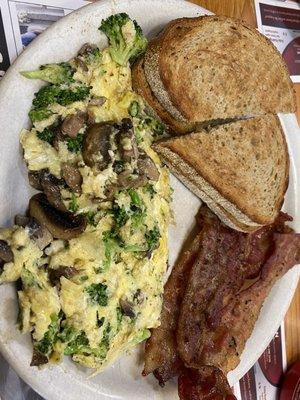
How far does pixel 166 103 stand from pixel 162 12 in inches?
16.7

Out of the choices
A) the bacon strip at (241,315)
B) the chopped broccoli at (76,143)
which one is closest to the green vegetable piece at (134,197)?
the chopped broccoli at (76,143)

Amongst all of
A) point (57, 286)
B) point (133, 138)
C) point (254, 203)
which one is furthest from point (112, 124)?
point (254, 203)

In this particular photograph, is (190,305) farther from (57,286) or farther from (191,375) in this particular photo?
(57,286)

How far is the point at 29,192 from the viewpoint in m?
2.23

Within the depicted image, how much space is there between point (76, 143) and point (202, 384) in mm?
1200

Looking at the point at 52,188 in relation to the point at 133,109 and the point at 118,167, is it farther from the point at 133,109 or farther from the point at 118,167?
the point at 133,109

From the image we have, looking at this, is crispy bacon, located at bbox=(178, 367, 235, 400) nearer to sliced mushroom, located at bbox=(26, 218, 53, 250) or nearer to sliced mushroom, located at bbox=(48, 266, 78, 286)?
sliced mushroom, located at bbox=(48, 266, 78, 286)

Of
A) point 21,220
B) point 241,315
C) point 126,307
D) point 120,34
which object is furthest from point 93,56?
point 241,315

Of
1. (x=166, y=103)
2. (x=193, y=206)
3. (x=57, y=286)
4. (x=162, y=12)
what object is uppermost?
(x=162, y=12)

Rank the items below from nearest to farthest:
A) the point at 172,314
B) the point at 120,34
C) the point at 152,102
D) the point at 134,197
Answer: the point at 134,197 < the point at 120,34 < the point at 152,102 < the point at 172,314

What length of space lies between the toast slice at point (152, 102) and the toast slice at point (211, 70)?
0.02 m

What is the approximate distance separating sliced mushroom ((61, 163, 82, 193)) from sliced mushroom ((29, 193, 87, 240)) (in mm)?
106

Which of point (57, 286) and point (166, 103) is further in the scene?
point (166, 103)

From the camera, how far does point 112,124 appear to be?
2.15 m
